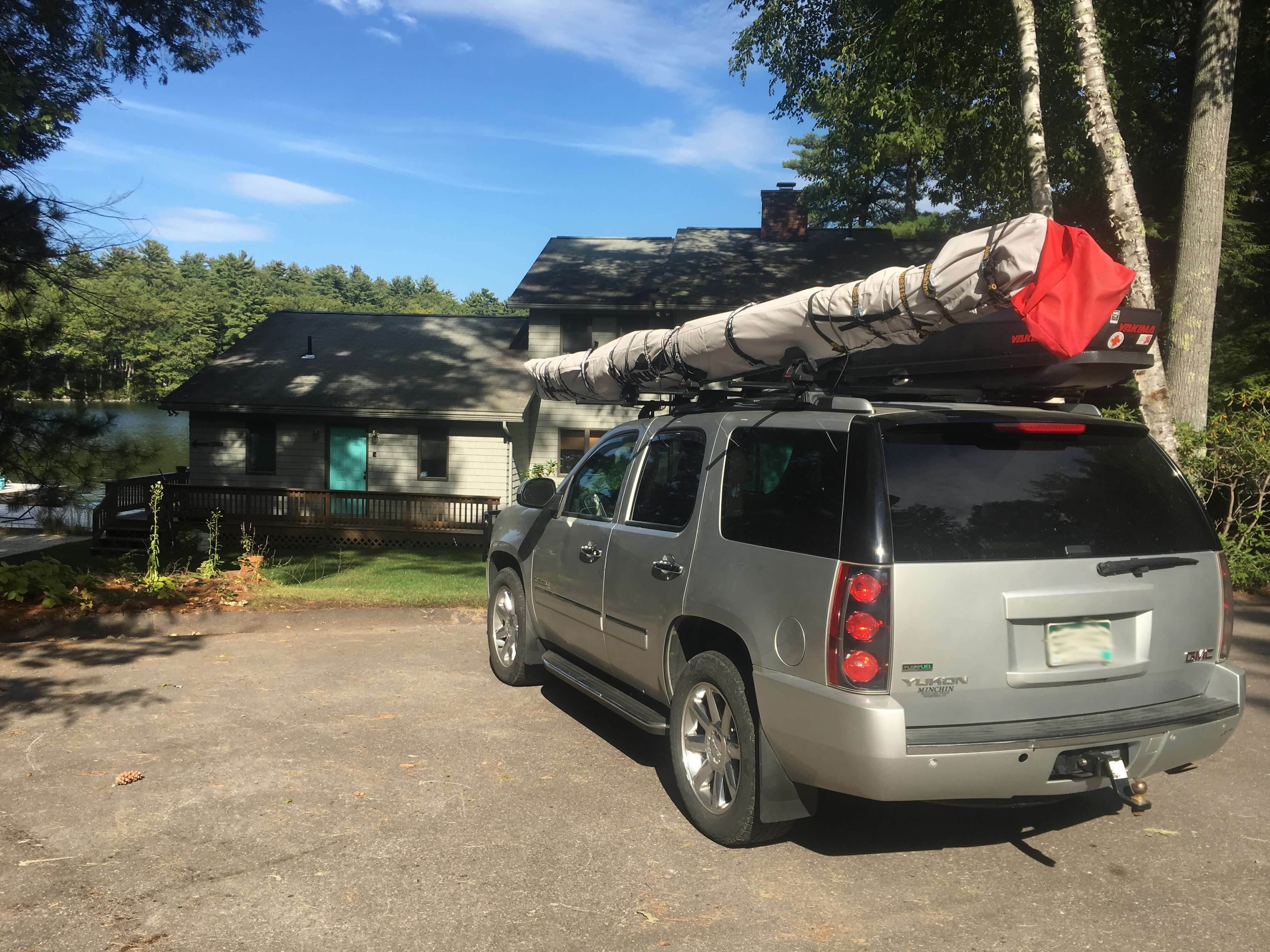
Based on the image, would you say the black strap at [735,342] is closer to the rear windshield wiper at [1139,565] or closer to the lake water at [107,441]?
the rear windshield wiper at [1139,565]

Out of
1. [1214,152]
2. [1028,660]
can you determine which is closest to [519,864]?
[1028,660]

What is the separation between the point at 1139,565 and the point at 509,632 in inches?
175

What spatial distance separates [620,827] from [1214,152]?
12.0 meters

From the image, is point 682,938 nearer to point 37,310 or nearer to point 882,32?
point 37,310

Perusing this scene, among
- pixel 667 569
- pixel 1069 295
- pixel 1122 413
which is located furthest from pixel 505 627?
pixel 1122 413

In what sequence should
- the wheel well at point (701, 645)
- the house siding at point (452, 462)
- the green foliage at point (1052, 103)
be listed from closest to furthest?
1. the wheel well at point (701, 645)
2. the green foliage at point (1052, 103)
3. the house siding at point (452, 462)

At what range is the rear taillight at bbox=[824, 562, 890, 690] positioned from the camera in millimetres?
3477

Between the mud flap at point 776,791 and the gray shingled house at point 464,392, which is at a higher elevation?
the gray shingled house at point 464,392

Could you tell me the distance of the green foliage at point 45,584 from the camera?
8.80m

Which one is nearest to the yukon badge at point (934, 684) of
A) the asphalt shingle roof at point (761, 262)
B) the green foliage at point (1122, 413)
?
the green foliage at point (1122, 413)

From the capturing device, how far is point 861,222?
47.2 metres

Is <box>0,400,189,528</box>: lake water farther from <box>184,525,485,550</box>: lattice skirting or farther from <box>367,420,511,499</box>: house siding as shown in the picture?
<box>367,420,511,499</box>: house siding

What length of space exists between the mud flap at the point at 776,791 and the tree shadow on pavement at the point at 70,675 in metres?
4.45

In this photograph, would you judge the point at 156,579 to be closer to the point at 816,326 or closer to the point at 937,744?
the point at 816,326
